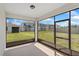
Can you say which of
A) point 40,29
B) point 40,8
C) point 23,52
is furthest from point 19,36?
point 40,8

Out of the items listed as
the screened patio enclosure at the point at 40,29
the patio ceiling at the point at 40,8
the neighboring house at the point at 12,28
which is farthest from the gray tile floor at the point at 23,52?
the patio ceiling at the point at 40,8

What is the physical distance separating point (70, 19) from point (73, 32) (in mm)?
650

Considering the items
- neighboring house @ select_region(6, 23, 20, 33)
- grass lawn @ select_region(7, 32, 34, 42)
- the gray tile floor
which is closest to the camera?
the gray tile floor

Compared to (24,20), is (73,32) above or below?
below

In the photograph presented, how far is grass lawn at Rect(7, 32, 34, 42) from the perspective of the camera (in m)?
7.76

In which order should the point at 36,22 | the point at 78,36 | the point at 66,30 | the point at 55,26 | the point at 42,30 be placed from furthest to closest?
the point at 36,22
the point at 42,30
the point at 55,26
the point at 66,30
the point at 78,36

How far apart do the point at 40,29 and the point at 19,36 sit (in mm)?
2011

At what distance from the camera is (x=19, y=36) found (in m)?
8.63

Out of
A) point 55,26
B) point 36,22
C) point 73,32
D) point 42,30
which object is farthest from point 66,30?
point 36,22

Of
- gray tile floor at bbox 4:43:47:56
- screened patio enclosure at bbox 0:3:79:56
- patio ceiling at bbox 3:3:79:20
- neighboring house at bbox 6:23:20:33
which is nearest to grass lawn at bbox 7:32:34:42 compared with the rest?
screened patio enclosure at bbox 0:3:79:56

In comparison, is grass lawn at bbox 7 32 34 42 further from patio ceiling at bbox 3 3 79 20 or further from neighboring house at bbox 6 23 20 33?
patio ceiling at bbox 3 3 79 20

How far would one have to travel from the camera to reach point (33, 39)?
371 inches

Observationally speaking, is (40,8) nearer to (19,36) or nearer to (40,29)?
(40,29)

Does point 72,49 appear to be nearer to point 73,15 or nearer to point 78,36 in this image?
point 78,36
